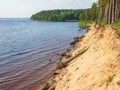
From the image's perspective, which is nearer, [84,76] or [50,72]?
[84,76]

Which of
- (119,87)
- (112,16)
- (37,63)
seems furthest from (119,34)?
(112,16)

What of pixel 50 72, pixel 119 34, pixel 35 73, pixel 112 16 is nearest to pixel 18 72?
pixel 35 73

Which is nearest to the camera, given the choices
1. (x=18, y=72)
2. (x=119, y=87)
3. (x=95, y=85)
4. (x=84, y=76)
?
(x=119, y=87)

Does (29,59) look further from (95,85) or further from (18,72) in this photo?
(95,85)

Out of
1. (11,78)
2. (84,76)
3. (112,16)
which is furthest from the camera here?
(112,16)

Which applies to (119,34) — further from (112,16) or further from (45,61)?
(112,16)

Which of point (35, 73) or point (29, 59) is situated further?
point (29, 59)

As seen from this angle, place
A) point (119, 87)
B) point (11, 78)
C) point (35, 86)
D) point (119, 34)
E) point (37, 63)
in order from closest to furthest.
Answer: point (119, 87) < point (119, 34) < point (35, 86) < point (11, 78) < point (37, 63)

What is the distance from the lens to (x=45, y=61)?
3173 cm

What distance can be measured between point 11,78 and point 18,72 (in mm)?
2240

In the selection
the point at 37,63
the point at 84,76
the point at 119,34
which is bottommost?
the point at 37,63

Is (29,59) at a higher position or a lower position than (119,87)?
lower

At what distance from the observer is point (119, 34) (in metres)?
18.5

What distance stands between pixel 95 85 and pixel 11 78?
13491 millimetres
